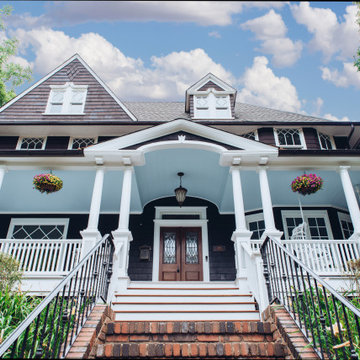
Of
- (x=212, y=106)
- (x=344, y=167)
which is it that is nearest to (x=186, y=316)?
(x=344, y=167)

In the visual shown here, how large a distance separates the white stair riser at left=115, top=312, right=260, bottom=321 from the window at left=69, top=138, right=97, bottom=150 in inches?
234

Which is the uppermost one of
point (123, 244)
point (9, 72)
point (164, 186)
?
point (9, 72)

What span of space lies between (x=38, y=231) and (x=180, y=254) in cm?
458

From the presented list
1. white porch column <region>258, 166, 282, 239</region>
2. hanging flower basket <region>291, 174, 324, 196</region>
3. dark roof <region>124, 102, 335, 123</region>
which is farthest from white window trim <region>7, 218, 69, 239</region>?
hanging flower basket <region>291, 174, 324, 196</region>

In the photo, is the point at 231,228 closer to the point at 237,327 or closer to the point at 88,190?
the point at 88,190

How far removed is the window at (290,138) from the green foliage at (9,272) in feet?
24.7

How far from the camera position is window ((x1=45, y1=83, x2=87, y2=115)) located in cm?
993

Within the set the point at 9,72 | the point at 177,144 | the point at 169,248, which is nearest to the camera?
the point at 177,144

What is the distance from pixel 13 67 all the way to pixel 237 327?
19826 mm

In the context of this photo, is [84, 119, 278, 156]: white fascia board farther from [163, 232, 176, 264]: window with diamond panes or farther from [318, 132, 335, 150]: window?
[318, 132, 335, 150]: window

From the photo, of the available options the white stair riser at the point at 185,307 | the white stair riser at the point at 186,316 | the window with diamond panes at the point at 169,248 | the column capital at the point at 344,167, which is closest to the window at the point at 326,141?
the column capital at the point at 344,167

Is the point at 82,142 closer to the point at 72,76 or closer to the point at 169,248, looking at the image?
the point at 72,76

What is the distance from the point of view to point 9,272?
4.95 m

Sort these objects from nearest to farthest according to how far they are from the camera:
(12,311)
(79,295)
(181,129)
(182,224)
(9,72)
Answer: (79,295)
(12,311)
(181,129)
(182,224)
(9,72)
